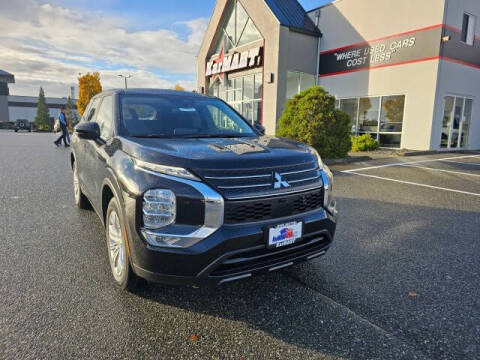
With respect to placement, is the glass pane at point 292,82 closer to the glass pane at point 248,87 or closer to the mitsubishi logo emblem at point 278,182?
the glass pane at point 248,87

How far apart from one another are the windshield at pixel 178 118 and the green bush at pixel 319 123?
244 inches

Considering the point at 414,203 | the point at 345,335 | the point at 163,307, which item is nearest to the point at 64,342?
the point at 163,307

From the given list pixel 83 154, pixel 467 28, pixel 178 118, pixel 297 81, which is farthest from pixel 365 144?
pixel 83 154

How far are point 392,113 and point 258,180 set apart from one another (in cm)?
1372

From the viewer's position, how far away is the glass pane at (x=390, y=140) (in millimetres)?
13945

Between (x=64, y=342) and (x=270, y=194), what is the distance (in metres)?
1.70

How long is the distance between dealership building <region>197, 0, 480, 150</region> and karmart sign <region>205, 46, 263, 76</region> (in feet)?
0.21

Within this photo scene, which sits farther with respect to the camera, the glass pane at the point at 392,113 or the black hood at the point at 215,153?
the glass pane at the point at 392,113

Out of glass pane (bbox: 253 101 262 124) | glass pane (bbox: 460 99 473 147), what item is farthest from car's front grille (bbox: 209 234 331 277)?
glass pane (bbox: 253 101 262 124)

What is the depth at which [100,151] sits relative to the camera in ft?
10.4

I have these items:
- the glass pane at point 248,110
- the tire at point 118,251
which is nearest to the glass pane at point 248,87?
the glass pane at point 248,110

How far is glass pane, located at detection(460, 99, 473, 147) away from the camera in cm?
1412

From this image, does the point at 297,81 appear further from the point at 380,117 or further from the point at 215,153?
the point at 215,153

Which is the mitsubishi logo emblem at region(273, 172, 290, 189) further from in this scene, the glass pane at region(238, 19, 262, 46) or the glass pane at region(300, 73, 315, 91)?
the glass pane at region(238, 19, 262, 46)
